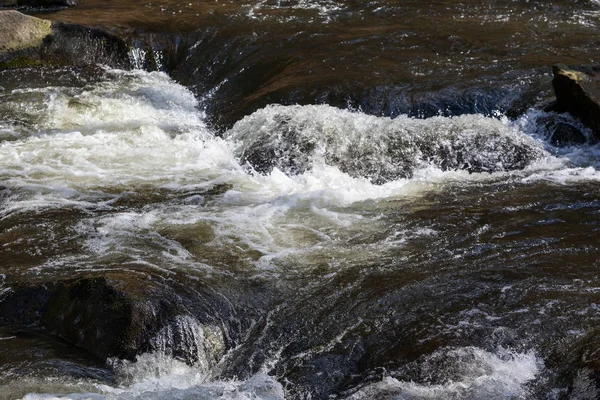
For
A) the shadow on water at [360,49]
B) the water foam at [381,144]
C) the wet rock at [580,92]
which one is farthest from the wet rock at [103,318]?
the wet rock at [580,92]

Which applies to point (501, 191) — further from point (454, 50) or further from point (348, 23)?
point (348, 23)

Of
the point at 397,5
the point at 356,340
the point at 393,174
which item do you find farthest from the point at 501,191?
the point at 397,5

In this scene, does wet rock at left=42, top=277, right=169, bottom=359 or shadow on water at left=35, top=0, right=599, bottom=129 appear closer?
wet rock at left=42, top=277, right=169, bottom=359

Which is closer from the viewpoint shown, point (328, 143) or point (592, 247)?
point (592, 247)

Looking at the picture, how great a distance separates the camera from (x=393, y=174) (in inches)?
287

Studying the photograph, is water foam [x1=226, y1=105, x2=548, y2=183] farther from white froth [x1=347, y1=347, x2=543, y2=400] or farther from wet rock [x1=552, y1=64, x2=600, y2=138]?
white froth [x1=347, y1=347, x2=543, y2=400]

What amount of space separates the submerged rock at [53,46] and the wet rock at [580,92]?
5541 mm

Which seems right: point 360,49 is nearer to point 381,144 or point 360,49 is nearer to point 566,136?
point 381,144

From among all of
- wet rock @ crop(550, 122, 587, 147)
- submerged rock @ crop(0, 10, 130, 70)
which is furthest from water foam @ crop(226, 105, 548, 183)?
submerged rock @ crop(0, 10, 130, 70)

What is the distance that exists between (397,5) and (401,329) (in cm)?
810

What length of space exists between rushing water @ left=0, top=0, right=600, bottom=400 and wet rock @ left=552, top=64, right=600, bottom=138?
14 cm

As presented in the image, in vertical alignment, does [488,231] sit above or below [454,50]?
below

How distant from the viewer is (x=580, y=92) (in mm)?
7695

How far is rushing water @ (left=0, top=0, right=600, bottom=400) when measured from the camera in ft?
13.9
